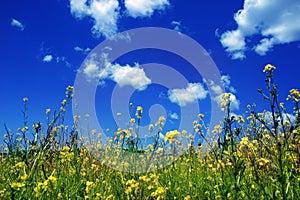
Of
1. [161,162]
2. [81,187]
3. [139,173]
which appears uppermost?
[161,162]

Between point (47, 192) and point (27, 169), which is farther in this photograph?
point (27, 169)

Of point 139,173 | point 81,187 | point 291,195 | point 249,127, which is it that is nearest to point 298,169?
point 291,195

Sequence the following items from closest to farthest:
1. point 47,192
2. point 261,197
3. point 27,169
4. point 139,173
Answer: point 261,197 < point 47,192 < point 27,169 < point 139,173

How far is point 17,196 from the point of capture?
9.77 ft

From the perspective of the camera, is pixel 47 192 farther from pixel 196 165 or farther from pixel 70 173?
pixel 196 165

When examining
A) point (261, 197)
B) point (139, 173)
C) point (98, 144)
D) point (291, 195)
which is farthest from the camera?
point (98, 144)

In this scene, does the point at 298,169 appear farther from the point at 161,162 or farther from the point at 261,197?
the point at 161,162

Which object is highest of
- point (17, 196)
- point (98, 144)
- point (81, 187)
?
point (98, 144)

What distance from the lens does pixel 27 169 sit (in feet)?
12.0

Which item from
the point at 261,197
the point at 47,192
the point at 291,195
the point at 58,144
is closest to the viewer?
the point at 291,195

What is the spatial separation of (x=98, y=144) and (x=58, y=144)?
1015 millimetres

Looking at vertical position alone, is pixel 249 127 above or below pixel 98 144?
above

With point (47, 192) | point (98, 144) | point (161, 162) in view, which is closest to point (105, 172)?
point (161, 162)

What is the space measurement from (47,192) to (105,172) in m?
2.02
